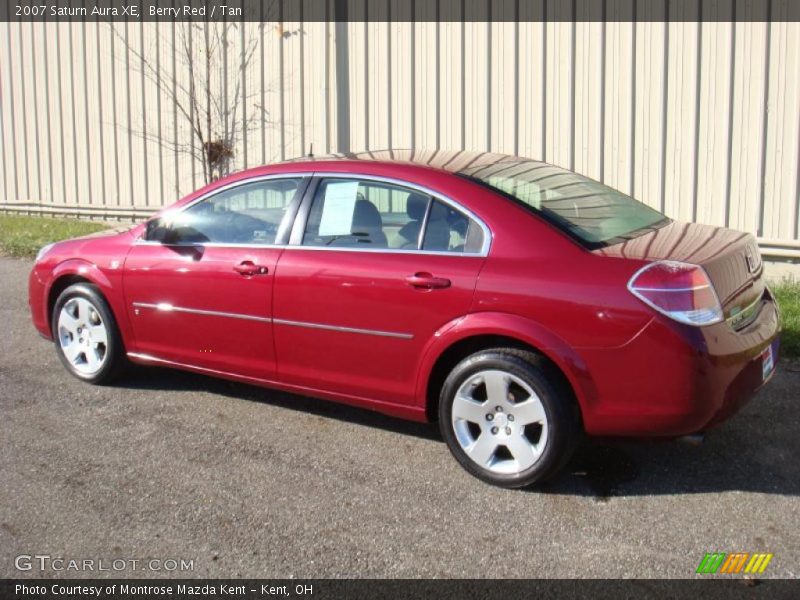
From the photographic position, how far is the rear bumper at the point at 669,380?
4000 mm

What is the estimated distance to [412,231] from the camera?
15.7ft

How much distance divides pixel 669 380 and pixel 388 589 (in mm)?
1509

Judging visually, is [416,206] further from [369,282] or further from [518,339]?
[518,339]

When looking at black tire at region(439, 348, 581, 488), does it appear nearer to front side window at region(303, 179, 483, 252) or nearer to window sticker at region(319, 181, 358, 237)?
front side window at region(303, 179, 483, 252)

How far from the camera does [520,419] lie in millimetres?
4363

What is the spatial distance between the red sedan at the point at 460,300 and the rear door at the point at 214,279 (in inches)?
0.4

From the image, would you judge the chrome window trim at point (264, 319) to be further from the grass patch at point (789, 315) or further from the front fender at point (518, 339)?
the grass patch at point (789, 315)

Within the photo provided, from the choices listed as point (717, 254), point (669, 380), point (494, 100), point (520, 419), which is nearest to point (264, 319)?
point (520, 419)

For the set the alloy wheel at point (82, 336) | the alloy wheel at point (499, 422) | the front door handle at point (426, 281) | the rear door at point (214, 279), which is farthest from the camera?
the alloy wheel at point (82, 336)

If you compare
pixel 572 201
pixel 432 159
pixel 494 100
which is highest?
pixel 494 100

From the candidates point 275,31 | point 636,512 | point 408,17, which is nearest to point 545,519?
point 636,512

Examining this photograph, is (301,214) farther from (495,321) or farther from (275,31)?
(275,31)

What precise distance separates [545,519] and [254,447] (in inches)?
67.3

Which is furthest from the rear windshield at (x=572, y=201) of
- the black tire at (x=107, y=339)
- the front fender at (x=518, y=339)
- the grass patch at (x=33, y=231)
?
the grass patch at (x=33, y=231)
